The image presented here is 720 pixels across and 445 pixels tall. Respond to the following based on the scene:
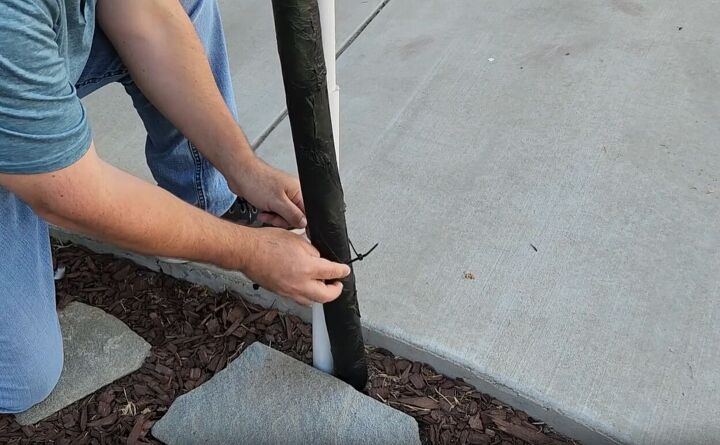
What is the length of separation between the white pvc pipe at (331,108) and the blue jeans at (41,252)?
660 millimetres

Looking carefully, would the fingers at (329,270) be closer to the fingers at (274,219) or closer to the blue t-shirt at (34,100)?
the fingers at (274,219)

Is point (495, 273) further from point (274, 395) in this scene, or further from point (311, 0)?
point (311, 0)

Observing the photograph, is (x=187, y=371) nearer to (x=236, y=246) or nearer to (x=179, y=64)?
(x=236, y=246)

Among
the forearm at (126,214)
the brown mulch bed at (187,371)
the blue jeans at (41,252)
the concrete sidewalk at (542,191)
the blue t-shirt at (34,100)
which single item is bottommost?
the brown mulch bed at (187,371)

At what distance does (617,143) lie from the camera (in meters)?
2.43

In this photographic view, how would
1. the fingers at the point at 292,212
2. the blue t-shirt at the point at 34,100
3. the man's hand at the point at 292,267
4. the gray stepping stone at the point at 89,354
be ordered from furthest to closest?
1. the gray stepping stone at the point at 89,354
2. the fingers at the point at 292,212
3. the man's hand at the point at 292,267
4. the blue t-shirt at the point at 34,100

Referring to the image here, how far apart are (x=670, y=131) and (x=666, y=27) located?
680 millimetres

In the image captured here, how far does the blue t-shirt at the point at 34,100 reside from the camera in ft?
3.73

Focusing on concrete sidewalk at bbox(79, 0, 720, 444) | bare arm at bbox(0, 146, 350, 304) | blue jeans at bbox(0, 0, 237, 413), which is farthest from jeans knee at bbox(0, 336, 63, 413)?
concrete sidewalk at bbox(79, 0, 720, 444)

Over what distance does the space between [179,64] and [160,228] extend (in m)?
0.57

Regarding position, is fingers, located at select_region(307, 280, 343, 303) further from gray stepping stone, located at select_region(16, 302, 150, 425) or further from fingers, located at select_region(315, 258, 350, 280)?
gray stepping stone, located at select_region(16, 302, 150, 425)

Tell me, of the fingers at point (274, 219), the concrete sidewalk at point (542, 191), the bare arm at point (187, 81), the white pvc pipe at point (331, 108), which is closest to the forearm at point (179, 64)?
the bare arm at point (187, 81)

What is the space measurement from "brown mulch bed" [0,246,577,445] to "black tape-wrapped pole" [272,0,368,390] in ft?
0.94

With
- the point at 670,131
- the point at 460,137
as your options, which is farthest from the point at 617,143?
the point at 460,137
